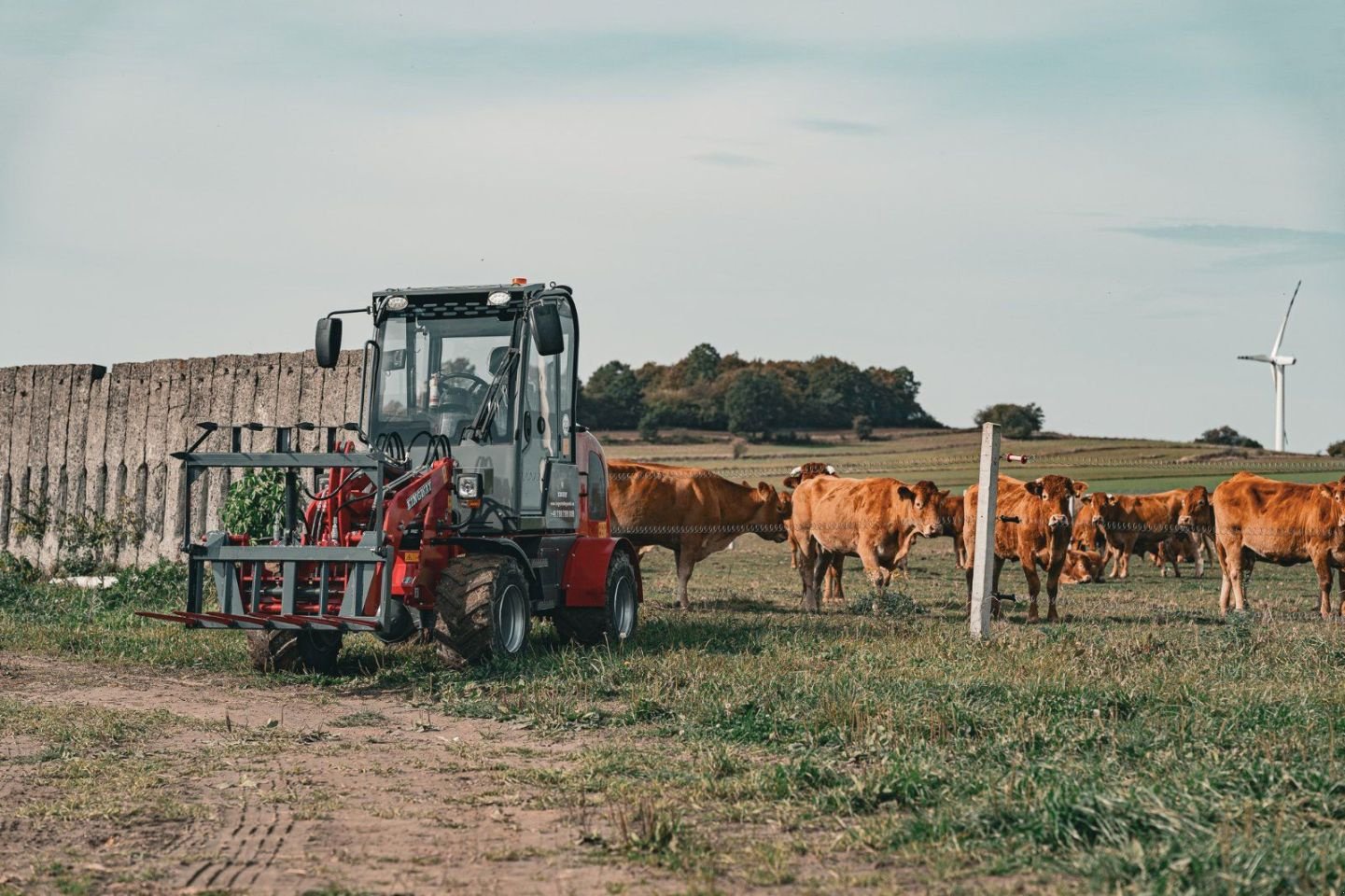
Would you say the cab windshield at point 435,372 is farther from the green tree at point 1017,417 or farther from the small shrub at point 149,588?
the green tree at point 1017,417

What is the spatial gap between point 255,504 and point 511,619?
223 inches

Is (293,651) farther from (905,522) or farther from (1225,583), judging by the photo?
(1225,583)

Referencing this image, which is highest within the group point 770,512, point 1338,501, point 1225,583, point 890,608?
point 1338,501

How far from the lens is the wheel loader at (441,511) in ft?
35.7

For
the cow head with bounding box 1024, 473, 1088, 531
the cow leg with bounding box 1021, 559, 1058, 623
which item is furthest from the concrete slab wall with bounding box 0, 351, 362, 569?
the cow head with bounding box 1024, 473, 1088, 531

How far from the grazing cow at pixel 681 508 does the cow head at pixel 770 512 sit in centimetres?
1

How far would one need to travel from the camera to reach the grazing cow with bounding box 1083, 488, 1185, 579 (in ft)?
89.6

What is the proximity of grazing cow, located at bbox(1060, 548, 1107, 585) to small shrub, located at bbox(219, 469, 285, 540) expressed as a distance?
1435cm

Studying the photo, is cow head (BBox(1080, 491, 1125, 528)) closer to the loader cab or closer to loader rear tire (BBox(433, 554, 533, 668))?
the loader cab

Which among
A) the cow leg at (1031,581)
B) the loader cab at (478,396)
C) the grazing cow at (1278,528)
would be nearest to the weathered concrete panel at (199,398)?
the loader cab at (478,396)

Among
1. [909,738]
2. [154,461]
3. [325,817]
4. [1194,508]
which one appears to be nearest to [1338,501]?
[1194,508]

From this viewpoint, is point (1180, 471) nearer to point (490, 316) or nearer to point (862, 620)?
point (862, 620)

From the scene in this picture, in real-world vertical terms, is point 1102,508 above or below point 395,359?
below

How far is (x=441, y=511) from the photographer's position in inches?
456
